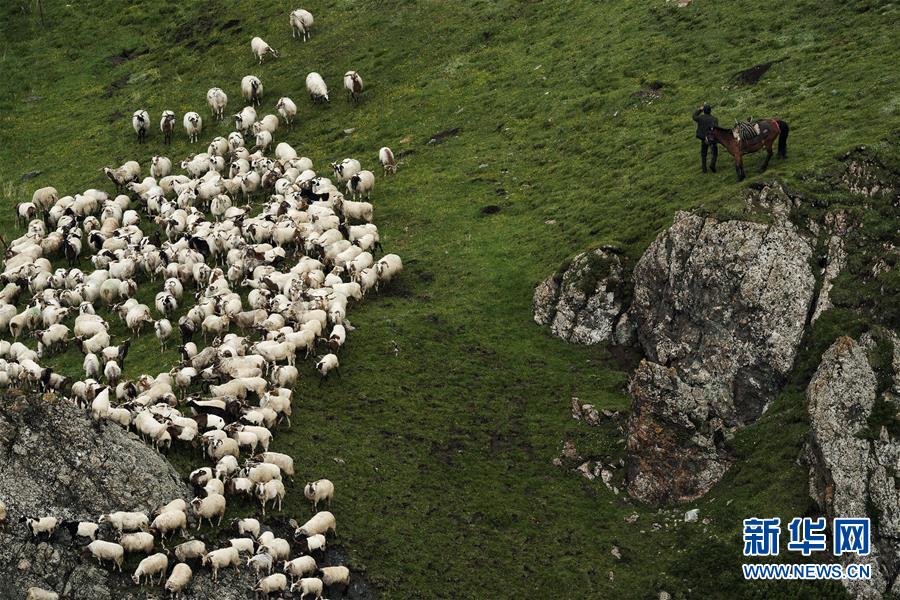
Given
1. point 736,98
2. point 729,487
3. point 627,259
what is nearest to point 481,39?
point 736,98

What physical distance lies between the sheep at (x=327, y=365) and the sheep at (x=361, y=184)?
13263mm

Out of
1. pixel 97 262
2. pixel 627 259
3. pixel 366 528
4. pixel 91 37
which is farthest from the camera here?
pixel 91 37

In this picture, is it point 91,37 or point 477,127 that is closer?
point 477,127

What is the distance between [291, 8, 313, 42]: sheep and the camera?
62.6m

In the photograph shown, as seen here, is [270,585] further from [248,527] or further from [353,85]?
[353,85]

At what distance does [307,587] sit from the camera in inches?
1032

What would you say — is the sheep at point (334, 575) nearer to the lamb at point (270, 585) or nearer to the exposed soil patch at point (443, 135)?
the lamb at point (270, 585)

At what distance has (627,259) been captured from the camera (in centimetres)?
3769

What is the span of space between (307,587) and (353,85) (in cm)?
3396

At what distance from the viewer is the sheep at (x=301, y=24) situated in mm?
62594

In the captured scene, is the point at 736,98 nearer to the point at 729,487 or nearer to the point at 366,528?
the point at 729,487

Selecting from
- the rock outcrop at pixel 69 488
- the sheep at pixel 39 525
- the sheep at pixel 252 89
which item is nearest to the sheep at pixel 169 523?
the rock outcrop at pixel 69 488

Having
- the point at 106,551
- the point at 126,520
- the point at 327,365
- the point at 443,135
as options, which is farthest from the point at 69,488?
the point at 443,135

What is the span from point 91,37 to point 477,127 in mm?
29037
